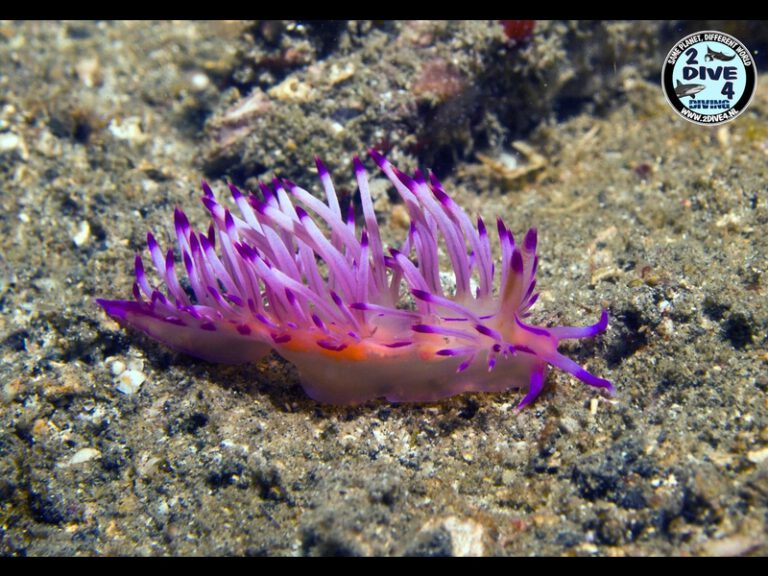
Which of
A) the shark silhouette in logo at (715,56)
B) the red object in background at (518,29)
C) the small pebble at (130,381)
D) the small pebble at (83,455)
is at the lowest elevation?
the small pebble at (83,455)

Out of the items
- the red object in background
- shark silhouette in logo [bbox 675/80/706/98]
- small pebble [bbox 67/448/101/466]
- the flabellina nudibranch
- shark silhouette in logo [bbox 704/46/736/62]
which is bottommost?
small pebble [bbox 67/448/101/466]

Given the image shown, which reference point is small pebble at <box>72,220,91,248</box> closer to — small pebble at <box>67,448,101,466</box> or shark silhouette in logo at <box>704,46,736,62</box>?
small pebble at <box>67,448,101,466</box>

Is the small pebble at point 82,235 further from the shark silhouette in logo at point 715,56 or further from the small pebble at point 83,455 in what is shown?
the shark silhouette in logo at point 715,56

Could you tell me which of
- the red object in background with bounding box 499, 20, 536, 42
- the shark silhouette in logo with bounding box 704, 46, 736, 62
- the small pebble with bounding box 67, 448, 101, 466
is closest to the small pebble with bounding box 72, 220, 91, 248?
the small pebble with bounding box 67, 448, 101, 466

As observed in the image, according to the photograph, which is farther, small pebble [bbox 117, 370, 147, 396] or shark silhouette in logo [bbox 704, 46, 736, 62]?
shark silhouette in logo [bbox 704, 46, 736, 62]

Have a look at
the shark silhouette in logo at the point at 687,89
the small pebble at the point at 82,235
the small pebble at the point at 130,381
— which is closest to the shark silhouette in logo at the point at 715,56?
the shark silhouette in logo at the point at 687,89

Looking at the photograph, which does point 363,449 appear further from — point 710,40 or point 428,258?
point 710,40
